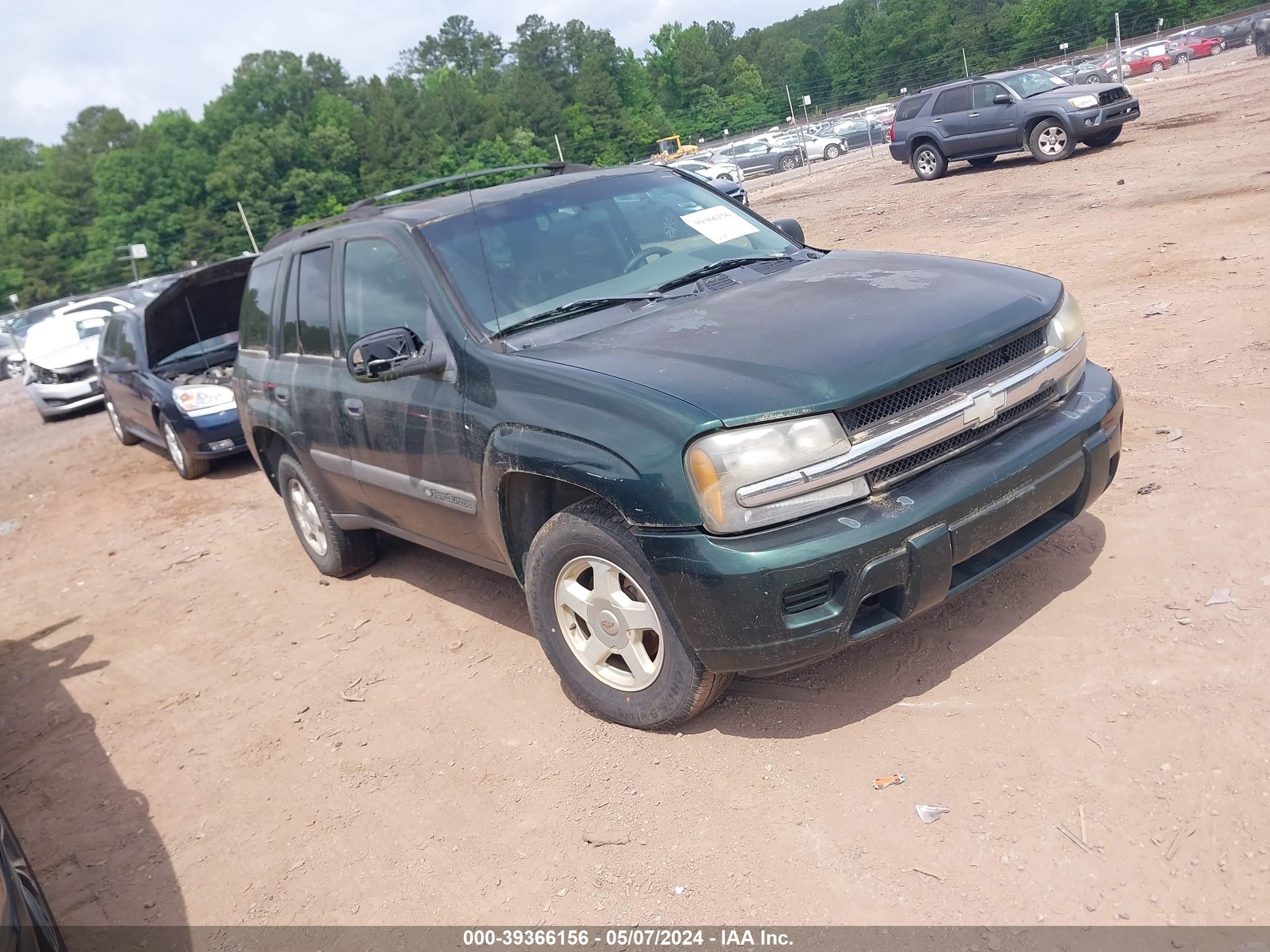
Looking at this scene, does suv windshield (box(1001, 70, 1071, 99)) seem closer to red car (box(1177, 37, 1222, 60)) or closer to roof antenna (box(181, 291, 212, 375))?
roof antenna (box(181, 291, 212, 375))

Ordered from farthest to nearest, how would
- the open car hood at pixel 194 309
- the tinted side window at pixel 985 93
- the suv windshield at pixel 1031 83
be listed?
the tinted side window at pixel 985 93
the suv windshield at pixel 1031 83
the open car hood at pixel 194 309

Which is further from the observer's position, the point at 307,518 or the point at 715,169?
the point at 715,169

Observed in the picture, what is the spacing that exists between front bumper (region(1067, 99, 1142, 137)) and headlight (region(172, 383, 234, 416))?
46.9 feet

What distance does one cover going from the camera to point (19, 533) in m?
9.09

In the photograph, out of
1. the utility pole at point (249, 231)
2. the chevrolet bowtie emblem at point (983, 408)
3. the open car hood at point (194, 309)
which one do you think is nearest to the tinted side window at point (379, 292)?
the chevrolet bowtie emblem at point (983, 408)

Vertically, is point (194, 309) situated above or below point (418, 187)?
below

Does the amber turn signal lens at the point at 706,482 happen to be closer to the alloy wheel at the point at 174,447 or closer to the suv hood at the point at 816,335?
the suv hood at the point at 816,335

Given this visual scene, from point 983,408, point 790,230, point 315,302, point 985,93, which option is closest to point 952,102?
point 985,93

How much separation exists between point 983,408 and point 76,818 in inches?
146

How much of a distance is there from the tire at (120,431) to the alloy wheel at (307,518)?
654cm

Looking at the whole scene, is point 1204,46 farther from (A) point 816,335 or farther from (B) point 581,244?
(A) point 816,335

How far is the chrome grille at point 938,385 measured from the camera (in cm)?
300

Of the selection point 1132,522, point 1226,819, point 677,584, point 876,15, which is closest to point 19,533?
point 677,584

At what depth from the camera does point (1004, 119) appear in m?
17.8
